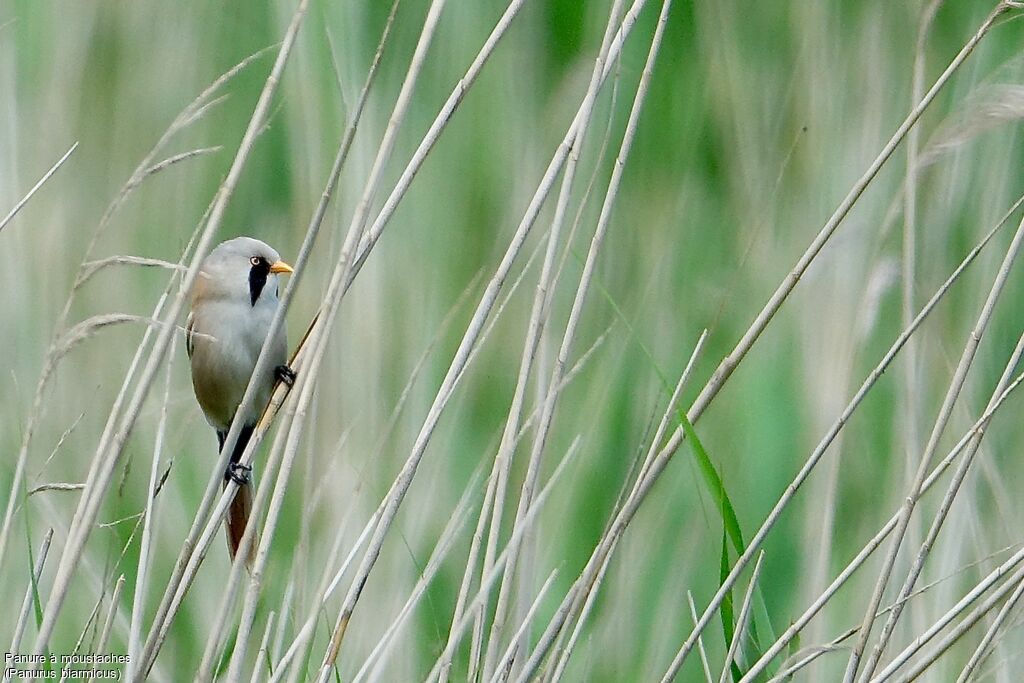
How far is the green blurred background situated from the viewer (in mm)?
1742

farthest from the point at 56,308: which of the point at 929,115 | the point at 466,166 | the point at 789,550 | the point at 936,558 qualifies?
the point at 929,115

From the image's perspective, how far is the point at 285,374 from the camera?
4.59 feet

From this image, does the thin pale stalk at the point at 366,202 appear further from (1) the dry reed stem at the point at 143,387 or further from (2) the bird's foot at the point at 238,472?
(2) the bird's foot at the point at 238,472

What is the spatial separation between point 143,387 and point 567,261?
1067 mm

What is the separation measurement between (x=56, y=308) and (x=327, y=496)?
0.52m

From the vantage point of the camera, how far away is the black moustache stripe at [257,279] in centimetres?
163

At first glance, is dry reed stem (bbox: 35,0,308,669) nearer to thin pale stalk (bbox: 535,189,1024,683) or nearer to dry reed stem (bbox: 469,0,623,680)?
dry reed stem (bbox: 469,0,623,680)

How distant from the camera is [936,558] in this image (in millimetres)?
1658

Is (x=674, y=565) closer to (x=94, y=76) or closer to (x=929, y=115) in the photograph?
(x=929, y=115)

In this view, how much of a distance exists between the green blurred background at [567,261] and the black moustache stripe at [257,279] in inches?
6.1

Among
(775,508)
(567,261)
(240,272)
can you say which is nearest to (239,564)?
(775,508)

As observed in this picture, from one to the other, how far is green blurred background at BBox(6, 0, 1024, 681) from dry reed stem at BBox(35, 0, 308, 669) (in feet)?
1.96

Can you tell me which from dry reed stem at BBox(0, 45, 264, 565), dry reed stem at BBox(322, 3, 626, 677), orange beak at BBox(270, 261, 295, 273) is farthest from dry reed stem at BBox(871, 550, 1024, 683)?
orange beak at BBox(270, 261, 295, 273)

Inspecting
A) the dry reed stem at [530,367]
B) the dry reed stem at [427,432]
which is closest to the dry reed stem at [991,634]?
the dry reed stem at [530,367]
